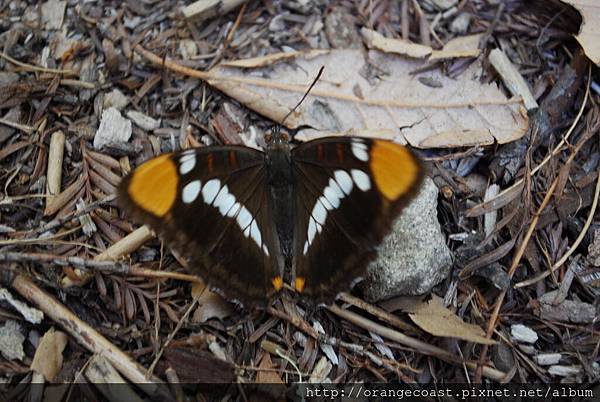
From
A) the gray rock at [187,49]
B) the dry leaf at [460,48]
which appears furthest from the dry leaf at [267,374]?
the dry leaf at [460,48]

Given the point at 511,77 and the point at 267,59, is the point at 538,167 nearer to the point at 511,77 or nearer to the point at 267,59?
the point at 511,77

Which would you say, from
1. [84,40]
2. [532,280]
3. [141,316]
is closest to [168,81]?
[84,40]

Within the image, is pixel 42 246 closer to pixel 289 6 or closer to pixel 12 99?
pixel 12 99

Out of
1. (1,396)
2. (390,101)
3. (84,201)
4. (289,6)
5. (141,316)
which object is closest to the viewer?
(1,396)

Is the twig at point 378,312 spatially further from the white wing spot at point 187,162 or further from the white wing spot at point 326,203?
the white wing spot at point 187,162

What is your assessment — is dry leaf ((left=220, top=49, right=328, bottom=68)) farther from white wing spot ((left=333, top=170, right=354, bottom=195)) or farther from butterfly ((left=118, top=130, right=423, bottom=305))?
white wing spot ((left=333, top=170, right=354, bottom=195))
